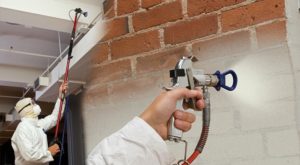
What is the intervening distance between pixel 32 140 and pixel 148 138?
166 centimetres

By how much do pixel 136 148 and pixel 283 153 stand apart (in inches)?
17.0

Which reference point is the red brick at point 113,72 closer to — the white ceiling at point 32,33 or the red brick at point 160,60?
the red brick at point 160,60

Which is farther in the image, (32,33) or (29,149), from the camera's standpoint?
(32,33)

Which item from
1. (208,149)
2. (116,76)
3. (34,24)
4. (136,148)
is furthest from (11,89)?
(136,148)

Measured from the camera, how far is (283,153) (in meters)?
1.04

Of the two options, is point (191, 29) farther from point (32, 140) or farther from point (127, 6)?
point (32, 140)

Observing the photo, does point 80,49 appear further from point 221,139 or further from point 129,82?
point 221,139

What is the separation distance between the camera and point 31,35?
8.00 feet

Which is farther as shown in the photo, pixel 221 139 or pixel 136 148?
pixel 221 139

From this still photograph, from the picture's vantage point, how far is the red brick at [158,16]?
4.17ft

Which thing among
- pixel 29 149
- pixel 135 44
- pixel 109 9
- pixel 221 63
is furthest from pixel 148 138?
pixel 29 149

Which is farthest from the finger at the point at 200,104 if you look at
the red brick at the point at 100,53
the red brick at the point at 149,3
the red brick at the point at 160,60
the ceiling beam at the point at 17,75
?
the ceiling beam at the point at 17,75

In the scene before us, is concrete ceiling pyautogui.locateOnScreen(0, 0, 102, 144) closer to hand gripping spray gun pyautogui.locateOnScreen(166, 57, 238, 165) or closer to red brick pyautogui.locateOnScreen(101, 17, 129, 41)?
red brick pyautogui.locateOnScreen(101, 17, 129, 41)

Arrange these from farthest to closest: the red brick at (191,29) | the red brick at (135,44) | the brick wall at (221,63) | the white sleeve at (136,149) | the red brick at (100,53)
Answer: the red brick at (100,53), the red brick at (135,44), the red brick at (191,29), the brick wall at (221,63), the white sleeve at (136,149)
